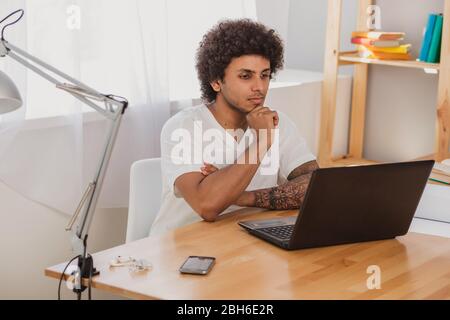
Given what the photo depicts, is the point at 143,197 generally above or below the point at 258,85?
below

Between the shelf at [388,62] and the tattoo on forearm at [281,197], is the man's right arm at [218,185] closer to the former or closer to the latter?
the tattoo on forearm at [281,197]

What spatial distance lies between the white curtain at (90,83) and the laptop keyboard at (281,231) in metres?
0.94

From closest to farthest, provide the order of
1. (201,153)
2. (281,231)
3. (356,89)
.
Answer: (281,231)
(201,153)
(356,89)

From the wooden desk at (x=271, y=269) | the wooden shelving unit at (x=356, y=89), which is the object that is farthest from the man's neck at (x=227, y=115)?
the wooden shelving unit at (x=356, y=89)

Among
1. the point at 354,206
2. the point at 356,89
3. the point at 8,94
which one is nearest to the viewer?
the point at 8,94

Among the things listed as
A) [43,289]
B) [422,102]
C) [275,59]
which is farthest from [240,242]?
[422,102]

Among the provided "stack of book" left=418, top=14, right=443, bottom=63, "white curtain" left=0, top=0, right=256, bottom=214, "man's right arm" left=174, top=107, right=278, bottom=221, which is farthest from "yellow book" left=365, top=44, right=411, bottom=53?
"man's right arm" left=174, top=107, right=278, bottom=221

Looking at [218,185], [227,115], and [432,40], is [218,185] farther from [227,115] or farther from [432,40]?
[432,40]

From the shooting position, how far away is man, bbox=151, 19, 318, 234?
7.52 ft

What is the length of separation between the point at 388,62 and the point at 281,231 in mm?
2067

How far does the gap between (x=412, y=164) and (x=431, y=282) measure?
13.3 inches

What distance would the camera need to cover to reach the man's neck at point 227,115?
2525 mm

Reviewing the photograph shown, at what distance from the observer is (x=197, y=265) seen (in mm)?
1756

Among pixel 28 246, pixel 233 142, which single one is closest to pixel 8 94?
pixel 233 142
